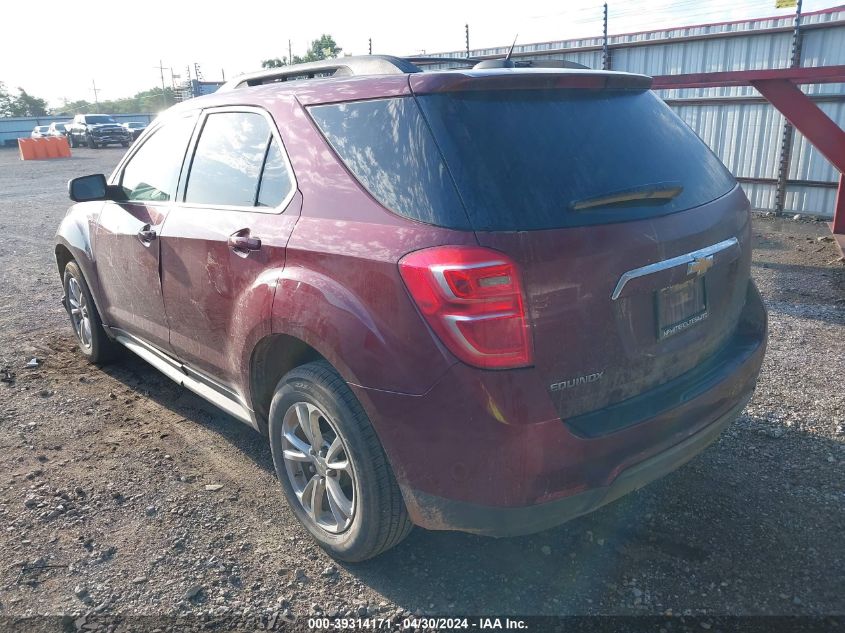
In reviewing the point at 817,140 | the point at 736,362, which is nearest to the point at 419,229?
Answer: the point at 736,362

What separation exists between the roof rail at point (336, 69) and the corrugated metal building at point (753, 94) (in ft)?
30.2

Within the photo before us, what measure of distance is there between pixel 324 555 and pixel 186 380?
1.36 meters

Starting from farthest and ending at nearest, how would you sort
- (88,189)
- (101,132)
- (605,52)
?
(101,132) → (605,52) → (88,189)

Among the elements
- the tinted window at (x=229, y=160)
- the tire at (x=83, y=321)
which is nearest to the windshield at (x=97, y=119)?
the tire at (x=83, y=321)

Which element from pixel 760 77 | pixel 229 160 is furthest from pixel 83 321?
pixel 760 77

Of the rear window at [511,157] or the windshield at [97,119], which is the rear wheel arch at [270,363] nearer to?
the rear window at [511,157]

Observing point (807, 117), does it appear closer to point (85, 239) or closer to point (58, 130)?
point (85, 239)

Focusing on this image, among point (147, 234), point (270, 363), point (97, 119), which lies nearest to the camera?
point (270, 363)

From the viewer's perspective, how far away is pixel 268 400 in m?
3.13

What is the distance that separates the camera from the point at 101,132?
37.7 meters

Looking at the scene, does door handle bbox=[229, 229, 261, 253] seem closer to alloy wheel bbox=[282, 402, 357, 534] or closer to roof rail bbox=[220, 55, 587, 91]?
alloy wheel bbox=[282, 402, 357, 534]

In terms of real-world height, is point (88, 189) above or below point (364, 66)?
below

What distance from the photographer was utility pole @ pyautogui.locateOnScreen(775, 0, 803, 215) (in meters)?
10.1

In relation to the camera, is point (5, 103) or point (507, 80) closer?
point (507, 80)
